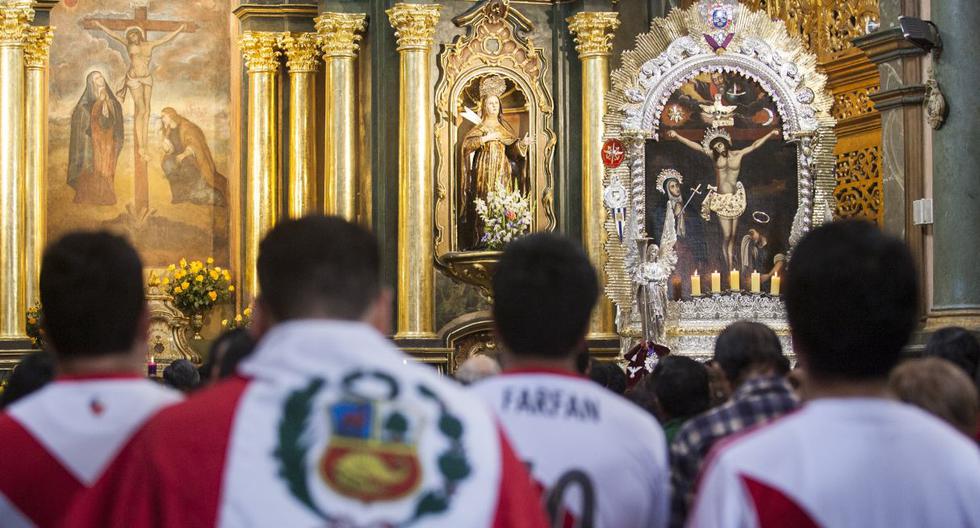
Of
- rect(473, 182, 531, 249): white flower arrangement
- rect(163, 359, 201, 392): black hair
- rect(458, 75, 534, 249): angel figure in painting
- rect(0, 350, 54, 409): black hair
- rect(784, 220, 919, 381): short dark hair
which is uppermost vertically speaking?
rect(458, 75, 534, 249): angel figure in painting

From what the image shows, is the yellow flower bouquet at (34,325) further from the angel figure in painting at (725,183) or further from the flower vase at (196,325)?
the angel figure in painting at (725,183)

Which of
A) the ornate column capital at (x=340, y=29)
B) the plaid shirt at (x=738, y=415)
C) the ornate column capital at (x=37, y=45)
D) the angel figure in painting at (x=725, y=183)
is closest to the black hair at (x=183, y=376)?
the plaid shirt at (x=738, y=415)

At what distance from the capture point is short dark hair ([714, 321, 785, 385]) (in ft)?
15.9

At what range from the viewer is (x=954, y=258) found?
11430 mm

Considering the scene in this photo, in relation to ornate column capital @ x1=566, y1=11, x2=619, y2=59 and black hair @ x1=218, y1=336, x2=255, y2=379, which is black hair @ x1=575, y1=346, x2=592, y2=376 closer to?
black hair @ x1=218, y1=336, x2=255, y2=379

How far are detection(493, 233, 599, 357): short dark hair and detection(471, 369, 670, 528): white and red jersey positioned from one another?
72mm

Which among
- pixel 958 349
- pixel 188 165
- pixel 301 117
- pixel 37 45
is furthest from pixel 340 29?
pixel 958 349

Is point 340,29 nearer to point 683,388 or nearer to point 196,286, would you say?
point 196,286

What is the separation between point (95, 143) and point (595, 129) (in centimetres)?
630

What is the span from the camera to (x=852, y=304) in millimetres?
3027

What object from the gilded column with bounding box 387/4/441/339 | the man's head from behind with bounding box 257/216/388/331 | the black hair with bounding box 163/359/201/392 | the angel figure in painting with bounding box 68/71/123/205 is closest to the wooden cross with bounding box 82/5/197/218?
the angel figure in painting with bounding box 68/71/123/205

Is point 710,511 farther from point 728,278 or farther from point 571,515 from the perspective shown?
point 728,278

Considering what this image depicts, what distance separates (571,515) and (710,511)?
2.27 ft

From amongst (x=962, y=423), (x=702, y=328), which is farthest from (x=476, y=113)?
(x=962, y=423)
